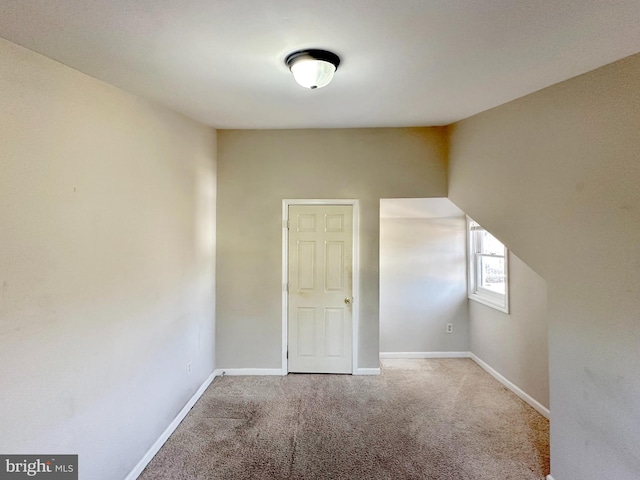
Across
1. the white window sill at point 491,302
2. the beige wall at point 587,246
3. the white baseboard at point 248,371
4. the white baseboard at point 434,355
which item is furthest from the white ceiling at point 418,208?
the white baseboard at point 248,371

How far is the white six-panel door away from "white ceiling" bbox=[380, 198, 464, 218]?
62 cm

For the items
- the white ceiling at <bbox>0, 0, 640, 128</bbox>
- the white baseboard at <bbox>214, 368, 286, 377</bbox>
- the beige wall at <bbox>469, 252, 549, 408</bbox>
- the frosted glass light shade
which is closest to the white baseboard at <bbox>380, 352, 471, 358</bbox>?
the beige wall at <bbox>469, 252, 549, 408</bbox>

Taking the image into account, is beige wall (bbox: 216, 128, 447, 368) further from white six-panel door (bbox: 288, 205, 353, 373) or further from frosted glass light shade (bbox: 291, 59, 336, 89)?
frosted glass light shade (bbox: 291, 59, 336, 89)

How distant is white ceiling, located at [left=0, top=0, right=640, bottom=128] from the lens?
4.37ft

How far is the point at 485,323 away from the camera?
12.7 ft

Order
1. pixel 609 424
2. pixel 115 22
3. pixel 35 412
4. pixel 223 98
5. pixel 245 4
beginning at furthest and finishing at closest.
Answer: pixel 223 98, pixel 609 424, pixel 35 412, pixel 115 22, pixel 245 4

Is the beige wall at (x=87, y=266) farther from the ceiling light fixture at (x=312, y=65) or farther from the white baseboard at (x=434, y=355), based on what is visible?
the white baseboard at (x=434, y=355)

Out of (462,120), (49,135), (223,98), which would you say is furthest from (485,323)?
(49,135)

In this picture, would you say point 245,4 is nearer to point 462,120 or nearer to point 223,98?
point 223,98

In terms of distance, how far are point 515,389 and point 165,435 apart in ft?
11.1

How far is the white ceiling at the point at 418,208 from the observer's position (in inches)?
149

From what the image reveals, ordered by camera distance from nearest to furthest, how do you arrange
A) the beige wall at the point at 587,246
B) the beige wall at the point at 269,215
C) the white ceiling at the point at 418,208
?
the beige wall at the point at 587,246
the beige wall at the point at 269,215
the white ceiling at the point at 418,208

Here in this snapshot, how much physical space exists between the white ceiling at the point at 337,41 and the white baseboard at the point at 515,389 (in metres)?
2.77

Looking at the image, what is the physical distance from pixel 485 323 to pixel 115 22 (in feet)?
14.3
